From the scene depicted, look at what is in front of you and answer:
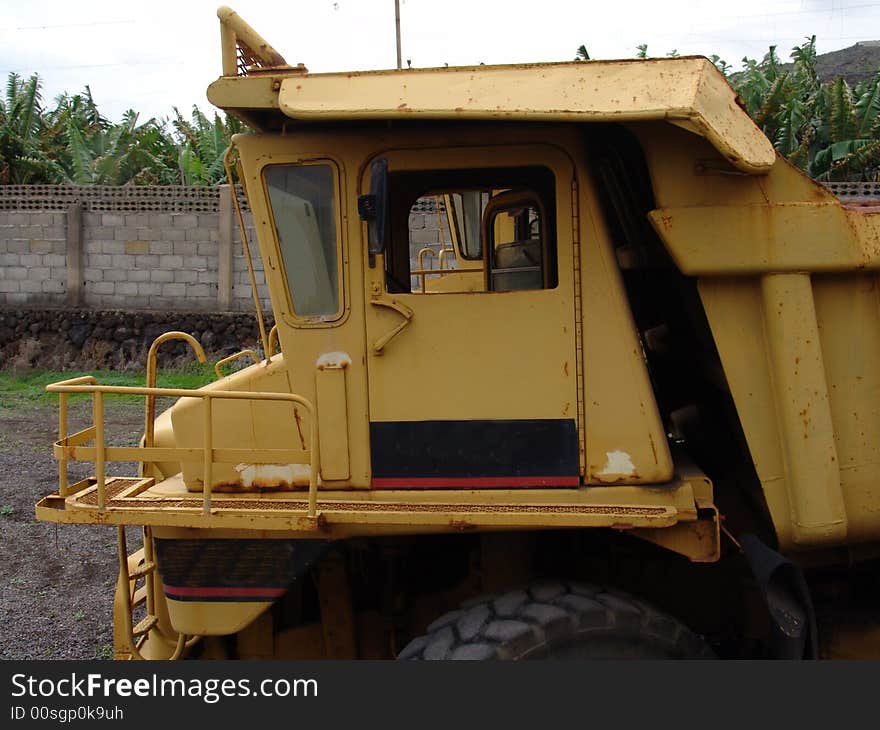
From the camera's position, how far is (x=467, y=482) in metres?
2.95

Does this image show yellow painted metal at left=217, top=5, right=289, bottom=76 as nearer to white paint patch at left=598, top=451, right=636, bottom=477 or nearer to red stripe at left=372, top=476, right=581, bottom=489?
red stripe at left=372, top=476, right=581, bottom=489

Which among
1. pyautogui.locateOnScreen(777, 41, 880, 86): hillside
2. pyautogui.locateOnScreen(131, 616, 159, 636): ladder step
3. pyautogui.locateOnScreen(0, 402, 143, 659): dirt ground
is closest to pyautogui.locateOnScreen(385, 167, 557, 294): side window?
pyautogui.locateOnScreen(131, 616, 159, 636): ladder step

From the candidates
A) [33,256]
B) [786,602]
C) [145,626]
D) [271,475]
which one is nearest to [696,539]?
[786,602]

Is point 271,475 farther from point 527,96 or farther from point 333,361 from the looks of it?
point 527,96

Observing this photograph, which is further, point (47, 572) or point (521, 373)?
point (47, 572)

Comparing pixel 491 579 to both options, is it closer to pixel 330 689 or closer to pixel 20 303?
pixel 330 689

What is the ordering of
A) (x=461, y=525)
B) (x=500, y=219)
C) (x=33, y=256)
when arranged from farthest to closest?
(x=33, y=256)
(x=500, y=219)
(x=461, y=525)

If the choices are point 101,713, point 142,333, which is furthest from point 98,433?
point 142,333

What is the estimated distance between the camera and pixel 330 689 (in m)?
2.66

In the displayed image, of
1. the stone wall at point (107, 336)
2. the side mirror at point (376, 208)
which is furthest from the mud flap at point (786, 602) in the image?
the stone wall at point (107, 336)

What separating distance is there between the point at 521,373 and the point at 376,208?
2.51 feet

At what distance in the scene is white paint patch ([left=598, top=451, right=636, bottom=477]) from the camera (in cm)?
291

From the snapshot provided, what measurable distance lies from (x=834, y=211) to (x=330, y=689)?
2.32 m

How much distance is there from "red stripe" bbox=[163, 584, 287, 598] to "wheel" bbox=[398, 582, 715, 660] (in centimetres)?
52
